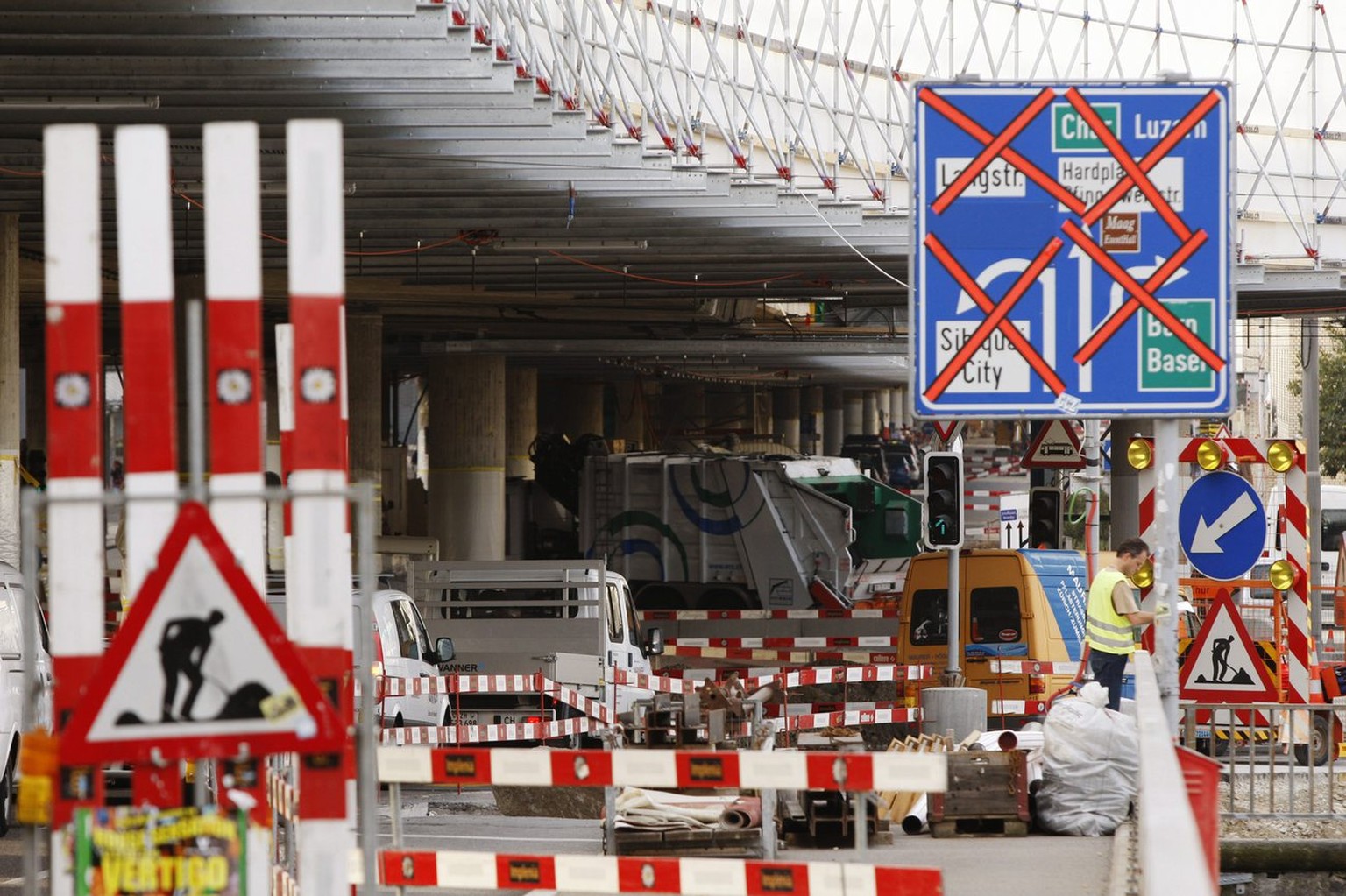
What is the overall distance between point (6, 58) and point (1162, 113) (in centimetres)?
1111

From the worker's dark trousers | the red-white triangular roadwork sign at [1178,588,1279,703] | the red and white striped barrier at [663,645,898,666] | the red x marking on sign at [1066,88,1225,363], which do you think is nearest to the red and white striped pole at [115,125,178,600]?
the red x marking on sign at [1066,88,1225,363]

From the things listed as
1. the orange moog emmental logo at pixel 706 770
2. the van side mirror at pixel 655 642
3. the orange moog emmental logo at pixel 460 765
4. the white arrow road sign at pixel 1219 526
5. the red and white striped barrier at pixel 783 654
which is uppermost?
the white arrow road sign at pixel 1219 526

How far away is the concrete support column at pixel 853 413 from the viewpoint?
10775 cm

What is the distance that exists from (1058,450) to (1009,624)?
279 cm

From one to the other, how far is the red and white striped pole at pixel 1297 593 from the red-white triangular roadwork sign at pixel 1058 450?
819cm

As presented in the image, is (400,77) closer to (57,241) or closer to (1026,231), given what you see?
(1026,231)

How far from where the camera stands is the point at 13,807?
49.8 feet

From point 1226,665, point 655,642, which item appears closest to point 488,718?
point 655,642

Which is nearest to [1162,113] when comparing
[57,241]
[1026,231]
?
[1026,231]

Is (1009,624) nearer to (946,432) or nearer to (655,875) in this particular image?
(946,432)

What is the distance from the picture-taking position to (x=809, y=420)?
96438mm

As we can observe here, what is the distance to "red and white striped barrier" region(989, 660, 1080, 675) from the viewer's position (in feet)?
65.3

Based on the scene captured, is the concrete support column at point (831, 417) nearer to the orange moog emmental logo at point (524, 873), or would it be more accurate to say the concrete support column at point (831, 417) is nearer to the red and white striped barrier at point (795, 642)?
the red and white striped barrier at point (795, 642)

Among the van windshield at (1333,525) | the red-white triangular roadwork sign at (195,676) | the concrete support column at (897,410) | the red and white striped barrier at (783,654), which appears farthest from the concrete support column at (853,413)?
the red-white triangular roadwork sign at (195,676)
